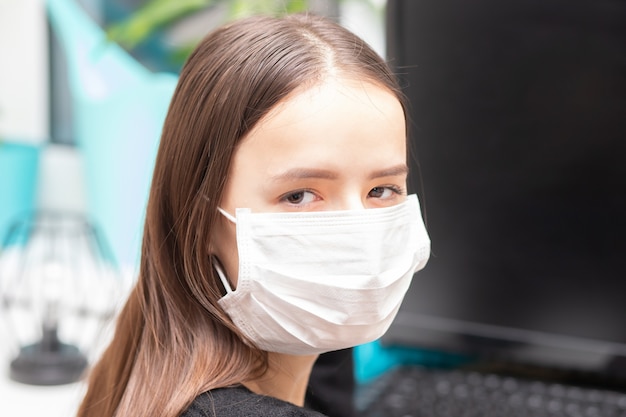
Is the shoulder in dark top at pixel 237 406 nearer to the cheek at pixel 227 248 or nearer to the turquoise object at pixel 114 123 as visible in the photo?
the cheek at pixel 227 248

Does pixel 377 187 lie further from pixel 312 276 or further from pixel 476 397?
pixel 476 397

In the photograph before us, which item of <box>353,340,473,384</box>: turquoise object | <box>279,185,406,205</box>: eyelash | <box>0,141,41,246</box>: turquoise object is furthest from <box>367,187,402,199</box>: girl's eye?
<box>0,141,41,246</box>: turquoise object

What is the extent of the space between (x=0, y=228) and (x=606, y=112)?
1114 mm

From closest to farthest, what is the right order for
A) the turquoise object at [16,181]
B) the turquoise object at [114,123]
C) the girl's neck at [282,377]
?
the girl's neck at [282,377], the turquoise object at [114,123], the turquoise object at [16,181]

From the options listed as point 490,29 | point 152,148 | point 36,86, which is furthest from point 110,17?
point 490,29

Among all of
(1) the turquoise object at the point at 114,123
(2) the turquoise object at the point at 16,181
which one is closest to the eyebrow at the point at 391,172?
(1) the turquoise object at the point at 114,123

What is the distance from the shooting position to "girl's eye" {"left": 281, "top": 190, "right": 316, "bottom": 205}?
0.61 m

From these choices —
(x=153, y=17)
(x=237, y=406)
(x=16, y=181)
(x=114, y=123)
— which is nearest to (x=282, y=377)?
(x=237, y=406)

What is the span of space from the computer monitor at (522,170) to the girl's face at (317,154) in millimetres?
318

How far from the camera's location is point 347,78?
618 mm

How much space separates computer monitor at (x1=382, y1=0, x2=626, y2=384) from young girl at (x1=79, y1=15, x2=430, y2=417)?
28 centimetres

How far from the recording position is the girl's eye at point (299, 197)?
Answer: 2.00ft

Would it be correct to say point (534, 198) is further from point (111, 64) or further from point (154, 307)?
point (111, 64)

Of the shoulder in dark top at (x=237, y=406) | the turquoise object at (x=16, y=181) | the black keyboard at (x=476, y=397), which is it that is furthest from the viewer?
the turquoise object at (x=16, y=181)
